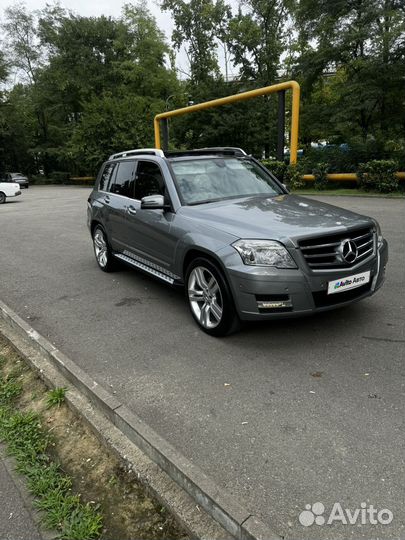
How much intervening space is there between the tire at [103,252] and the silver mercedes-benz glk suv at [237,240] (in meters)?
0.75

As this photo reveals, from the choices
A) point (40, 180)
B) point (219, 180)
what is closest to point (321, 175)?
point (219, 180)

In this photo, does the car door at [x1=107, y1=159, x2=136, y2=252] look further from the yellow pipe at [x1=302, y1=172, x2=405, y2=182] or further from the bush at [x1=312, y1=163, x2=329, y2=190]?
the bush at [x1=312, y1=163, x2=329, y2=190]

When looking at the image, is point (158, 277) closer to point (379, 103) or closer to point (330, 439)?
point (330, 439)

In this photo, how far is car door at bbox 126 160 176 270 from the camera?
→ 4.72 metres

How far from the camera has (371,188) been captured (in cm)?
1484

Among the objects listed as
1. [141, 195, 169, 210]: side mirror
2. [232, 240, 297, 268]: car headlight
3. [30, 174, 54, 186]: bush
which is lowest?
[30, 174, 54, 186]: bush

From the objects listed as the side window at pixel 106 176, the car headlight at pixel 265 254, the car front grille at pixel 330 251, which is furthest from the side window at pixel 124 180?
the car front grille at pixel 330 251

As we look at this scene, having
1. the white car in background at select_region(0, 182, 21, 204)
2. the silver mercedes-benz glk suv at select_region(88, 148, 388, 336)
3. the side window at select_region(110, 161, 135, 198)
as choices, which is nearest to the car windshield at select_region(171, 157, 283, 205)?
the silver mercedes-benz glk suv at select_region(88, 148, 388, 336)

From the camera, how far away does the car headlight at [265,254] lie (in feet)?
11.9

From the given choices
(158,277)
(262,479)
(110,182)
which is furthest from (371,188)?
(262,479)

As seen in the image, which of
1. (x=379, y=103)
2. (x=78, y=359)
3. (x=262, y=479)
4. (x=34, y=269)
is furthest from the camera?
(x=379, y=103)

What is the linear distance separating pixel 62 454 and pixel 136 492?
643 millimetres

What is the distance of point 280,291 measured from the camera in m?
3.58

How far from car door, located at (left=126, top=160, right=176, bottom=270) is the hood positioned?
0.37 meters
